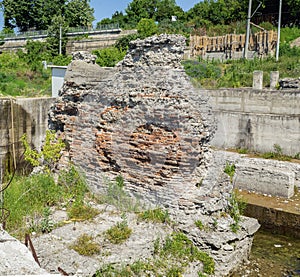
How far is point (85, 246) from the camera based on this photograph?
617cm

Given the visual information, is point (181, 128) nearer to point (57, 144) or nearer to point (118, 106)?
point (118, 106)

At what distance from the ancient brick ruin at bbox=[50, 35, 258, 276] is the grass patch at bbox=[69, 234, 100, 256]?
156 cm

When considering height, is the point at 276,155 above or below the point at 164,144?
below

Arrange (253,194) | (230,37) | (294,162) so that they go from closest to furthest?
(253,194) < (294,162) < (230,37)

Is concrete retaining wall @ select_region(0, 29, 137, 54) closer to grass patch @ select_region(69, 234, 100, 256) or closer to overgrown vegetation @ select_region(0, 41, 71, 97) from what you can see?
overgrown vegetation @ select_region(0, 41, 71, 97)

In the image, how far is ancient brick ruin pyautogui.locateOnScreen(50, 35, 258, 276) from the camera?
7113 millimetres

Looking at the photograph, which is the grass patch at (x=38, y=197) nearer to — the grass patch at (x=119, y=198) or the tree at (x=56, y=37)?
the grass patch at (x=119, y=198)

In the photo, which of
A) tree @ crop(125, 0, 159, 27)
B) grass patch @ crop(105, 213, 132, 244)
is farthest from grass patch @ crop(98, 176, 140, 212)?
tree @ crop(125, 0, 159, 27)

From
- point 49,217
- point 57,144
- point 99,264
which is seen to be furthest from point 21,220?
point 57,144

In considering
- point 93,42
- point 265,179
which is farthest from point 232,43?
point 265,179

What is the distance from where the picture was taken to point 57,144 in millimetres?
9242

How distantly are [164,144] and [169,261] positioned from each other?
2184mm

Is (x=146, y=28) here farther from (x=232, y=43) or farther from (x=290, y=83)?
(x=290, y=83)

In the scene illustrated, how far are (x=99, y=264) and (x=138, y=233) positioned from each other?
3.68ft
